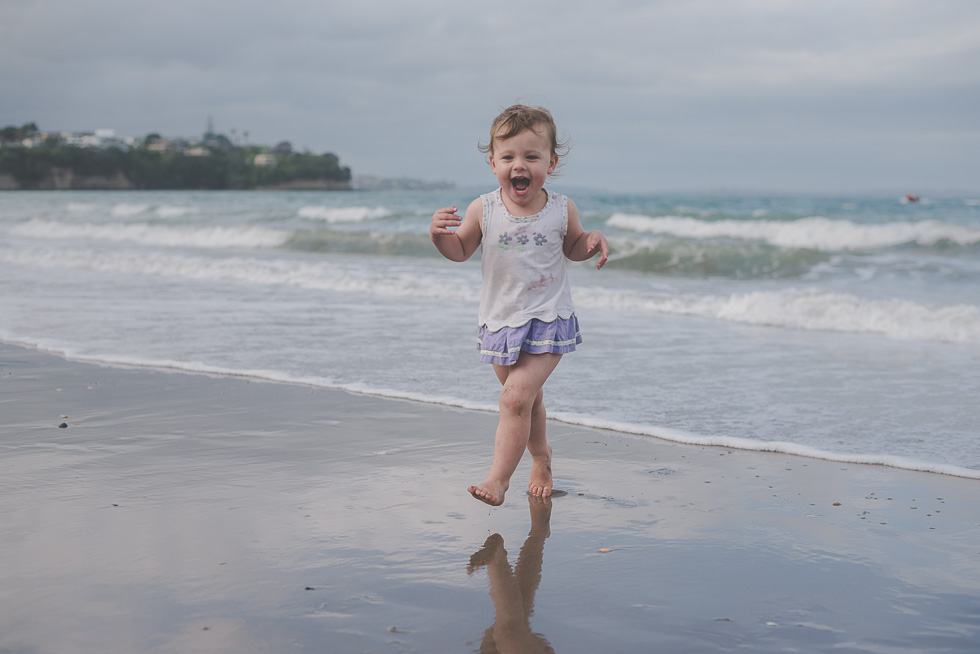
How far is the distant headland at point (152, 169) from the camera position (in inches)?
3339

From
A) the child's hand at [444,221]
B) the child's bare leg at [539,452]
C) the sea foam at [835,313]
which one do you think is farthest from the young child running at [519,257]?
the sea foam at [835,313]

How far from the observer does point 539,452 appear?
A: 3541 millimetres

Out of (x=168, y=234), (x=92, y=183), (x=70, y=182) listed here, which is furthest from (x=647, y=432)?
(x=92, y=183)

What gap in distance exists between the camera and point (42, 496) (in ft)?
10.7

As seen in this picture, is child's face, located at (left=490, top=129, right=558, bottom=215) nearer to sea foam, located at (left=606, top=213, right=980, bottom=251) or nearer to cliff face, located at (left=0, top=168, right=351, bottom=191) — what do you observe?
sea foam, located at (left=606, top=213, right=980, bottom=251)

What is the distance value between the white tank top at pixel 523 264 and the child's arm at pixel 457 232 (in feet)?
0.15

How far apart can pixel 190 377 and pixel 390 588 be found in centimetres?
374

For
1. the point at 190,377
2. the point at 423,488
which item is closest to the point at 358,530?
the point at 423,488

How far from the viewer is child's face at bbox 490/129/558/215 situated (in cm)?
321

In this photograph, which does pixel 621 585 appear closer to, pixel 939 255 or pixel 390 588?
pixel 390 588

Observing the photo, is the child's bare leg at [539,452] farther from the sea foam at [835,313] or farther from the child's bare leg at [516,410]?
the sea foam at [835,313]

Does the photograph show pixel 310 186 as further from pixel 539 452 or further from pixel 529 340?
pixel 529 340

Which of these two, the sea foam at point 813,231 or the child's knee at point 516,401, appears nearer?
the child's knee at point 516,401

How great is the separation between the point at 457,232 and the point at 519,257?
0.85 feet
